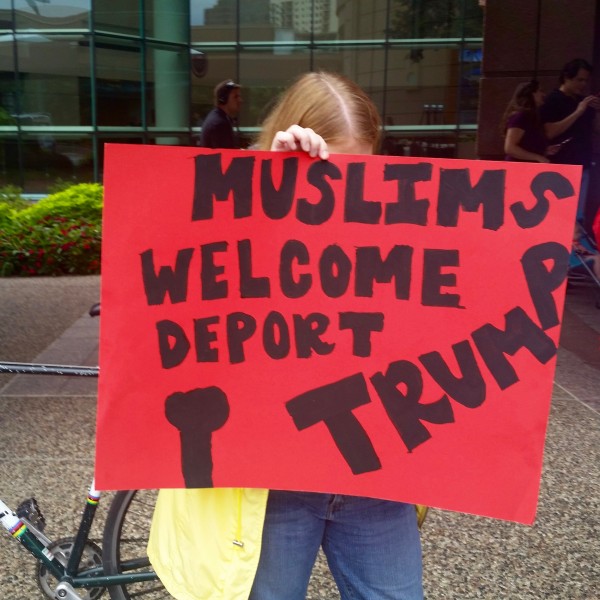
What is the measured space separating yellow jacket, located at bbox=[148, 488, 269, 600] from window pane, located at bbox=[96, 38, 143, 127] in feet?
45.8

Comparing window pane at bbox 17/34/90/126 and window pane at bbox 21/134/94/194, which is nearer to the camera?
window pane at bbox 17/34/90/126

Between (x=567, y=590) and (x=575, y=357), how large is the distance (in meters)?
3.14

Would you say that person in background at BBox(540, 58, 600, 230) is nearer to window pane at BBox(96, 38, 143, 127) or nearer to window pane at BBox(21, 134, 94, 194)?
window pane at BBox(96, 38, 143, 127)

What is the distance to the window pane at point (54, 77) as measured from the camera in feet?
47.4

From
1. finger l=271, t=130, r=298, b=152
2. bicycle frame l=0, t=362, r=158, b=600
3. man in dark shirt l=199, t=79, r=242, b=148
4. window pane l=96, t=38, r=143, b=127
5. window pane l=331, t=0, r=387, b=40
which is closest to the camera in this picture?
finger l=271, t=130, r=298, b=152

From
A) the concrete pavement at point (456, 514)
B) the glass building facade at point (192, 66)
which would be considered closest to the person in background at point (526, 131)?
the concrete pavement at point (456, 514)

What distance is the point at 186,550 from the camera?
177 centimetres

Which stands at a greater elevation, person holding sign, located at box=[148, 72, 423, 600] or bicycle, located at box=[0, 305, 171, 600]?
person holding sign, located at box=[148, 72, 423, 600]

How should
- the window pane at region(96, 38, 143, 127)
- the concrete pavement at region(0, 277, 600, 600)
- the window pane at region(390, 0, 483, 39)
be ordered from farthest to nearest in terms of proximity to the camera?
1. the window pane at region(390, 0, 483, 39)
2. the window pane at region(96, 38, 143, 127)
3. the concrete pavement at region(0, 277, 600, 600)

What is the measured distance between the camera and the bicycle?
8.18ft

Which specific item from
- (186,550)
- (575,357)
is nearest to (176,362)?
(186,550)

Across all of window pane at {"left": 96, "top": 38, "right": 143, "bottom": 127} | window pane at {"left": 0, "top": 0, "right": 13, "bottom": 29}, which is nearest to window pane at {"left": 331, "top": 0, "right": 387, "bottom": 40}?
window pane at {"left": 96, "top": 38, "right": 143, "bottom": 127}

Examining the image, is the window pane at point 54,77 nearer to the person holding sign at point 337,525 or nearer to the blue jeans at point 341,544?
the person holding sign at point 337,525

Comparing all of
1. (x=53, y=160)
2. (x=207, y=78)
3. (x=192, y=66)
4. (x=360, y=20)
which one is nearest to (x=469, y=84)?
(x=360, y=20)
